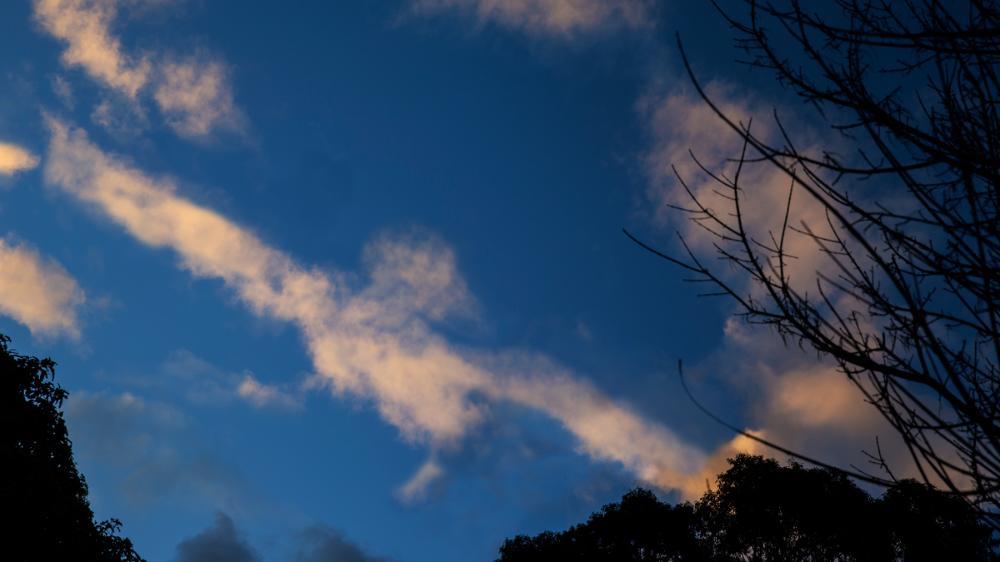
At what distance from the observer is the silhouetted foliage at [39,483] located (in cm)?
1405

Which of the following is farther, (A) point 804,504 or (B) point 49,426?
(A) point 804,504

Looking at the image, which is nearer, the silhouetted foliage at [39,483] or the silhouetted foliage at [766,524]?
the silhouetted foliage at [39,483]

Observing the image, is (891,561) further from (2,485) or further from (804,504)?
(2,485)

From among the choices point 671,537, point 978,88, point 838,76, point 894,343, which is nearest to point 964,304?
point 894,343

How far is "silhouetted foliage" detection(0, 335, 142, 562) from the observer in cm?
1405

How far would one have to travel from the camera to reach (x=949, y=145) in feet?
7.57

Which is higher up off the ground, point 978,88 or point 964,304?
point 978,88

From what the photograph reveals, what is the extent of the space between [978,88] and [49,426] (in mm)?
20010

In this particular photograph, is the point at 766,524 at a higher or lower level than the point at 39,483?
higher

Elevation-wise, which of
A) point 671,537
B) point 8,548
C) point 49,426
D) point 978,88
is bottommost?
point 8,548

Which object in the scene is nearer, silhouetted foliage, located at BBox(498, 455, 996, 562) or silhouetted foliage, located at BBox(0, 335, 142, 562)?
silhouetted foliage, located at BBox(0, 335, 142, 562)

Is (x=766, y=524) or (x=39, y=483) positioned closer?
(x=39, y=483)

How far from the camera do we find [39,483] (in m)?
14.7

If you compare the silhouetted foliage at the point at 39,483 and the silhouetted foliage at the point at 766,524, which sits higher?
the silhouetted foliage at the point at 766,524
